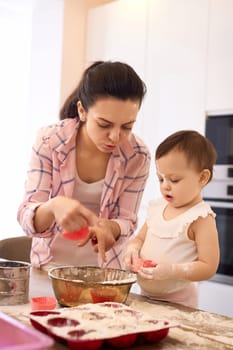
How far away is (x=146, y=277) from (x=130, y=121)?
0.40 metres

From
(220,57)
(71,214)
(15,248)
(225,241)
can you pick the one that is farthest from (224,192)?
(71,214)

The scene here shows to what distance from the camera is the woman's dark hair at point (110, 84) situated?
1.26m

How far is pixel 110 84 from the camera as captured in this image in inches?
49.8

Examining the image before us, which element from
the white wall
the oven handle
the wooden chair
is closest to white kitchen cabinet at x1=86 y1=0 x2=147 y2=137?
the white wall

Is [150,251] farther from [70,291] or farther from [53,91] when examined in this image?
[53,91]

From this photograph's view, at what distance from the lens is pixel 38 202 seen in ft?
4.40

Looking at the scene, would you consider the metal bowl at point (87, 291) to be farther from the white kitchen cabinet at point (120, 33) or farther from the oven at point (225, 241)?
the white kitchen cabinet at point (120, 33)

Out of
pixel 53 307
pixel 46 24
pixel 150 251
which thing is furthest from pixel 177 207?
pixel 46 24

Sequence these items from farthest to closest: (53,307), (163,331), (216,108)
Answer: (216,108) → (53,307) → (163,331)

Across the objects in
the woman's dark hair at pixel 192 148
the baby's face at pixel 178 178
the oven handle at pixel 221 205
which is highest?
the woman's dark hair at pixel 192 148

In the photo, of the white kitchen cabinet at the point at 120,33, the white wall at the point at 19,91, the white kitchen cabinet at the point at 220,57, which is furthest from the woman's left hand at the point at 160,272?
the white wall at the point at 19,91

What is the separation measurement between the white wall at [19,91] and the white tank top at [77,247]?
6.20 feet

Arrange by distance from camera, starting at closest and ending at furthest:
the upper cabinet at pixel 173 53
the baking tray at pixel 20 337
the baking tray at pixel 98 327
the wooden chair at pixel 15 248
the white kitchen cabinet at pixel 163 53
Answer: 1. the baking tray at pixel 20 337
2. the baking tray at pixel 98 327
3. the wooden chair at pixel 15 248
4. the upper cabinet at pixel 173 53
5. the white kitchen cabinet at pixel 163 53

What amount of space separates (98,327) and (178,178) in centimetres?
55
